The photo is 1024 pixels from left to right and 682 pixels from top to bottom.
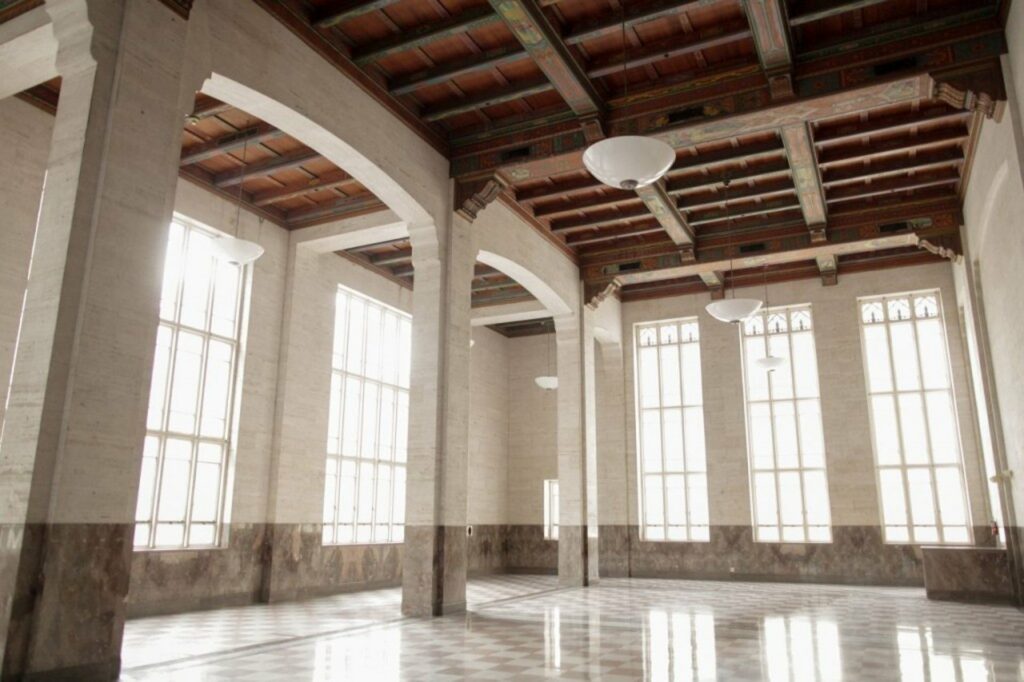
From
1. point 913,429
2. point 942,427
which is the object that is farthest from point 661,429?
point 942,427

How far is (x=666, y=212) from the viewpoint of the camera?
1619 centimetres

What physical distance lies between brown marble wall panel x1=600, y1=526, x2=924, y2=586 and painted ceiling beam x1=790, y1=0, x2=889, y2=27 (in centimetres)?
1305

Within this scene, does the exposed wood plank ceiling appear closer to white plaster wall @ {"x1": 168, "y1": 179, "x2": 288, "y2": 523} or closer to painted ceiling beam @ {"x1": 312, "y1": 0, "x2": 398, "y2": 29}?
painted ceiling beam @ {"x1": 312, "y1": 0, "x2": 398, "y2": 29}

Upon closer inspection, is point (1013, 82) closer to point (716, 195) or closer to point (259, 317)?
point (716, 195)

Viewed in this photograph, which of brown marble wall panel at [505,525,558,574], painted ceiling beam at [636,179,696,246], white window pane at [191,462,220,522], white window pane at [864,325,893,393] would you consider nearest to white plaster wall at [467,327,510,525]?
brown marble wall panel at [505,525,558,574]

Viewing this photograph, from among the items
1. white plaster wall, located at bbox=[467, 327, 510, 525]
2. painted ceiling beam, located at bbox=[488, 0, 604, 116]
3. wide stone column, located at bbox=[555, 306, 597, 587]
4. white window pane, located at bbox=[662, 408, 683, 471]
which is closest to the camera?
painted ceiling beam, located at bbox=[488, 0, 604, 116]

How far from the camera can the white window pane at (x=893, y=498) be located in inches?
728

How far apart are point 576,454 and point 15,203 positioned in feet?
41.0

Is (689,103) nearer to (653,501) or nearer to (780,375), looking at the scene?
(780,375)

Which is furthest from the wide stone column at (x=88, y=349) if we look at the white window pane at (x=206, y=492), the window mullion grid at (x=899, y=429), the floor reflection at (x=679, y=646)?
the window mullion grid at (x=899, y=429)

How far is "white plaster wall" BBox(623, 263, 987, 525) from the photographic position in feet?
60.7

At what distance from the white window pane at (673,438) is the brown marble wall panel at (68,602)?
1632 cm

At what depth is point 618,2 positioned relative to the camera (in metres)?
10.1

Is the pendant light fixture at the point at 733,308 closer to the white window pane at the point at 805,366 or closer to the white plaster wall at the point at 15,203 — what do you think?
the white window pane at the point at 805,366
